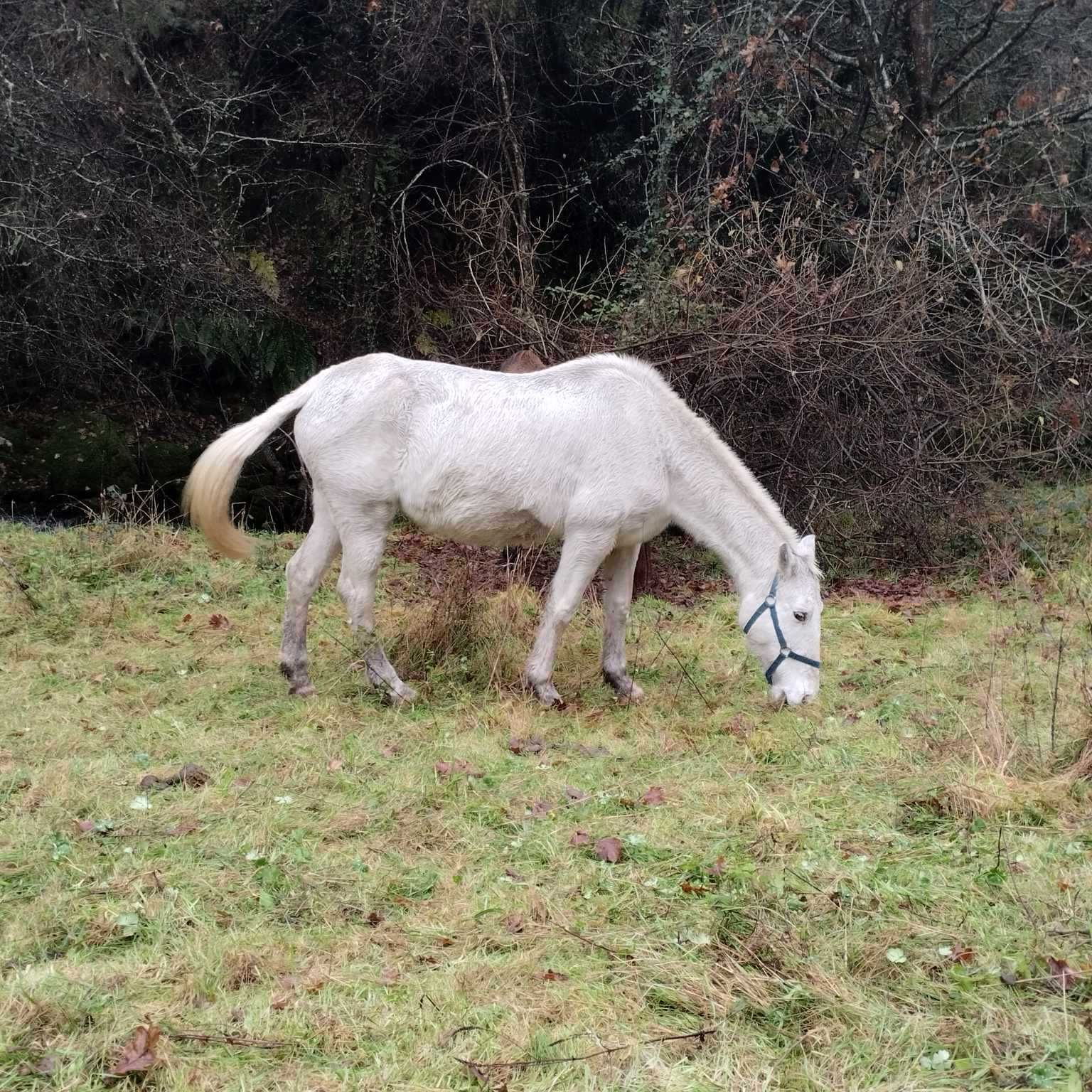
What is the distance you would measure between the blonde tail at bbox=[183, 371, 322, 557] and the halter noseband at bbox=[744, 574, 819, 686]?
9.80 feet

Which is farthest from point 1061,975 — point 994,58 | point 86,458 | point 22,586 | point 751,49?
point 994,58

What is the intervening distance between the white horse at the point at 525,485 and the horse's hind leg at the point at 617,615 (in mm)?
161

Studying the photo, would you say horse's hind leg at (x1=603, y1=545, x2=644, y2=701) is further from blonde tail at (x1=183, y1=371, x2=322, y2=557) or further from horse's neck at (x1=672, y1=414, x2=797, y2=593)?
blonde tail at (x1=183, y1=371, x2=322, y2=557)

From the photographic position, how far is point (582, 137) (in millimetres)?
12953

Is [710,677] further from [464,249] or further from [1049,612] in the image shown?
[464,249]

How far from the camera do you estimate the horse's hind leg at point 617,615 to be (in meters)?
6.54

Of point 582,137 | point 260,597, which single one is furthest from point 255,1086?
point 582,137

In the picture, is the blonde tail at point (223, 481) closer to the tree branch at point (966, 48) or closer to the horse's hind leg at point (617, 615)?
the horse's hind leg at point (617, 615)

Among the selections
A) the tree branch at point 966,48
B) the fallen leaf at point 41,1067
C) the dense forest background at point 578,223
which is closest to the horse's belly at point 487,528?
the dense forest background at point 578,223

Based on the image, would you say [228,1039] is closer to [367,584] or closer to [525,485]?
[367,584]

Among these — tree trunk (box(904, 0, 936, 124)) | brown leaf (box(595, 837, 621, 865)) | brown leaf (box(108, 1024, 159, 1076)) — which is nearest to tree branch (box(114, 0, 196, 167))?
tree trunk (box(904, 0, 936, 124))

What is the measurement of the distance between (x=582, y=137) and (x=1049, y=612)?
820 centimetres

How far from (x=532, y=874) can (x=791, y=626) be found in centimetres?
274

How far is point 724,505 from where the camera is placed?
6.33 metres
